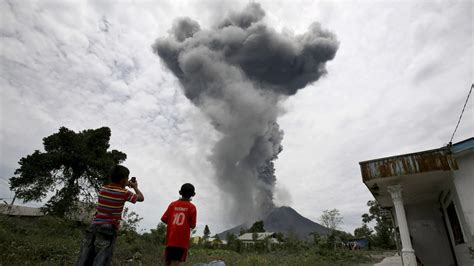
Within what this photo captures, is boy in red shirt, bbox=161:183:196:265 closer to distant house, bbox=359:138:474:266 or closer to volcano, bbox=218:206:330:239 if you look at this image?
distant house, bbox=359:138:474:266

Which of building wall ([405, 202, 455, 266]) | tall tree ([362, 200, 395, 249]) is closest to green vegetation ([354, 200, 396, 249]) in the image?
tall tree ([362, 200, 395, 249])

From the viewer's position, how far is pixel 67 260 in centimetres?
805

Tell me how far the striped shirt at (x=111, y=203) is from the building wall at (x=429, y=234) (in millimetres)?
11915

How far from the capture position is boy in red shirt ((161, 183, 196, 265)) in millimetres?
3148

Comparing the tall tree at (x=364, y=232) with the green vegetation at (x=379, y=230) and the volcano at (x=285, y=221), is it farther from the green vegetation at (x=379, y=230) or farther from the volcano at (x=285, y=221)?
the volcano at (x=285, y=221)

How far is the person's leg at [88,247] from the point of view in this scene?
275 centimetres

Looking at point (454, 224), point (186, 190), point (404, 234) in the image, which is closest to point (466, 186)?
point (404, 234)

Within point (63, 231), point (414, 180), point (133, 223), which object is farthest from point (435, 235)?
point (63, 231)

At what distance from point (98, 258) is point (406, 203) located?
39.7ft

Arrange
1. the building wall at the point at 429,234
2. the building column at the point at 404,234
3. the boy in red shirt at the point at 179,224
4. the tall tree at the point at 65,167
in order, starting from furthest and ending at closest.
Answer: the tall tree at the point at 65,167
the building wall at the point at 429,234
the building column at the point at 404,234
the boy in red shirt at the point at 179,224

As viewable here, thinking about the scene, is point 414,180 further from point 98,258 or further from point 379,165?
point 98,258

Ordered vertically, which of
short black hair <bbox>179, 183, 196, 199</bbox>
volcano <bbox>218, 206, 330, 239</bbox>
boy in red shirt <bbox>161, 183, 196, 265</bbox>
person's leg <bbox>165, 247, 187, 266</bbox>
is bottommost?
person's leg <bbox>165, 247, 187, 266</bbox>

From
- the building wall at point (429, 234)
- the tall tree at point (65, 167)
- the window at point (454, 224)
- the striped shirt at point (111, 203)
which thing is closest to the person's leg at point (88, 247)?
the striped shirt at point (111, 203)

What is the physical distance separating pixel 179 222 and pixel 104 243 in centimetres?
83
